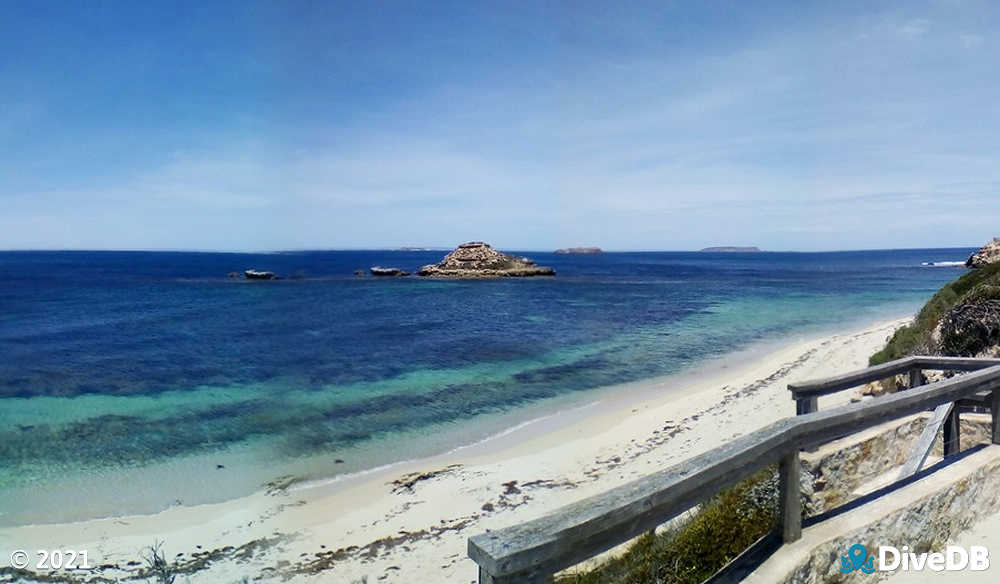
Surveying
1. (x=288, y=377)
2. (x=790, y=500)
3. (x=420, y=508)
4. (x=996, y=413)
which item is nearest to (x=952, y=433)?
(x=996, y=413)

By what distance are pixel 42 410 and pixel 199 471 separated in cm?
828

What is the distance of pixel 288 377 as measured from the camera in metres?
→ 19.8

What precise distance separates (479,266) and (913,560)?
83500mm

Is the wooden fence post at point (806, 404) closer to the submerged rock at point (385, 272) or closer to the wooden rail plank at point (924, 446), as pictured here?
the wooden rail plank at point (924, 446)

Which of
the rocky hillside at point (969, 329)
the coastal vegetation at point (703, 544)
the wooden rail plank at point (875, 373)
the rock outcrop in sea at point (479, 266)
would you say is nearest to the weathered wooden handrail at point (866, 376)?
the wooden rail plank at point (875, 373)

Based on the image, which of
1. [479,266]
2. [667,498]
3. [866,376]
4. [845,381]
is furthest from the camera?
[479,266]

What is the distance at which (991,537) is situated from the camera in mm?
4504

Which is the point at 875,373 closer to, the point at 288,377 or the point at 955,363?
the point at 955,363

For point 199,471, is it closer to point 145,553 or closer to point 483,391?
point 145,553

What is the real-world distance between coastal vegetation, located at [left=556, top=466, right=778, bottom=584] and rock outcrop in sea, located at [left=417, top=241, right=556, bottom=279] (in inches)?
3179

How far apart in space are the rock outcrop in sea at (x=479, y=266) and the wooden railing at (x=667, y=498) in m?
80.8

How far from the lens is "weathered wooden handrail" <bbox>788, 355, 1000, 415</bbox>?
5.26 meters

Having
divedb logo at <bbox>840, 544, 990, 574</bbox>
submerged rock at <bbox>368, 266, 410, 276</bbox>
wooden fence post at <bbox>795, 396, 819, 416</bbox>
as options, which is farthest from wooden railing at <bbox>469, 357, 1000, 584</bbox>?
submerged rock at <bbox>368, 266, 410, 276</bbox>

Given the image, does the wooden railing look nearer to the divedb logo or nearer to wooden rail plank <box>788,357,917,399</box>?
the divedb logo
